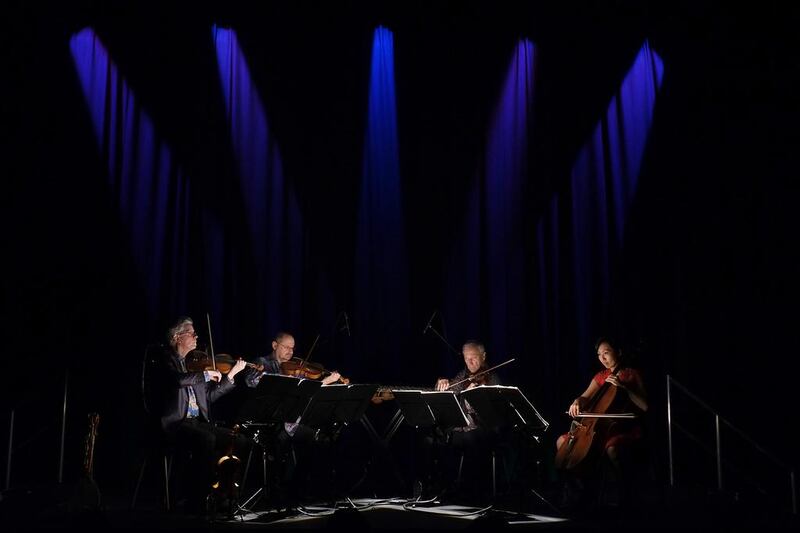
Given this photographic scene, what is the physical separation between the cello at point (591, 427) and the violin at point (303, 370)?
188 cm

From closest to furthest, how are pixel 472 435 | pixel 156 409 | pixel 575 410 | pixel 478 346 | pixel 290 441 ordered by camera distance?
pixel 156 409, pixel 575 410, pixel 290 441, pixel 472 435, pixel 478 346

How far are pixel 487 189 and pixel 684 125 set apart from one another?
208cm

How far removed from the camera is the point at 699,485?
6.99 metres

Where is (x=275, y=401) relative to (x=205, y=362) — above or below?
below

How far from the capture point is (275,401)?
5.09 meters

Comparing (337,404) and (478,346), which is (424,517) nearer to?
(337,404)

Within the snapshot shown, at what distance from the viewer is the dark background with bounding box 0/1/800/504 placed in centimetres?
697

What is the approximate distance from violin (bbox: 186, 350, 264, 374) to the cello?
2432 millimetres

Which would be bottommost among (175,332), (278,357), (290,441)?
(290,441)

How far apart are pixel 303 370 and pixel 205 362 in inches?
36.6

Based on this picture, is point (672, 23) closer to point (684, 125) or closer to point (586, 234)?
point (684, 125)

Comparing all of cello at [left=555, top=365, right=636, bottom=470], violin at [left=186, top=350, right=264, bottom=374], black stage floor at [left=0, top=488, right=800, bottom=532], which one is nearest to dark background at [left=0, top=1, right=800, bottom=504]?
violin at [left=186, top=350, right=264, bottom=374]

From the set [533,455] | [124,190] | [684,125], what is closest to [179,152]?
[124,190]

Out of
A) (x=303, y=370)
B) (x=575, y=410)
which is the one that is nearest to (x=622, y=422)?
(x=575, y=410)
